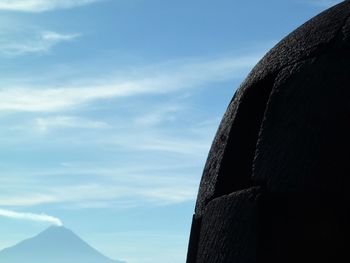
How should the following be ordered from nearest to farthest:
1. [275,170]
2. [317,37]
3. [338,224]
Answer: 1. [338,224]
2. [275,170]
3. [317,37]

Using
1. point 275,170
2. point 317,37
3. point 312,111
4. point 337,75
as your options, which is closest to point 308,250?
point 275,170

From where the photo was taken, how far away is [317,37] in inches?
158

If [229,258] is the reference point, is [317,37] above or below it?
above

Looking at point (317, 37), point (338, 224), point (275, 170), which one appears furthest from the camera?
point (317, 37)

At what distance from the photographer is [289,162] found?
144 inches

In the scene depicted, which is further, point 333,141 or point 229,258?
point 229,258

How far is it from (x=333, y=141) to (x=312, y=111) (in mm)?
230

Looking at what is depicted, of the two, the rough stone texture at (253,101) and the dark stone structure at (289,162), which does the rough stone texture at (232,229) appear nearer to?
the dark stone structure at (289,162)

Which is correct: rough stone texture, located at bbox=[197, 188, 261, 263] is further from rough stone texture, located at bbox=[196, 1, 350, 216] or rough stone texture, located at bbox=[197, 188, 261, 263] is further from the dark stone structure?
→ rough stone texture, located at bbox=[196, 1, 350, 216]

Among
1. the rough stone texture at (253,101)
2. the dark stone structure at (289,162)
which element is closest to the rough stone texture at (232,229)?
the dark stone structure at (289,162)

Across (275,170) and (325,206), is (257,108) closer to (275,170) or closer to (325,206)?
(275,170)

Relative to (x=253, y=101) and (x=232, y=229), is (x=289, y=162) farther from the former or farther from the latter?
(x=253, y=101)

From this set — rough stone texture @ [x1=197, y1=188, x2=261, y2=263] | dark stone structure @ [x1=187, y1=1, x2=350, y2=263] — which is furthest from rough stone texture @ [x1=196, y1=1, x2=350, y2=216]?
rough stone texture @ [x1=197, y1=188, x2=261, y2=263]

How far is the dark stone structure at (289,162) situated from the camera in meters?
3.53
